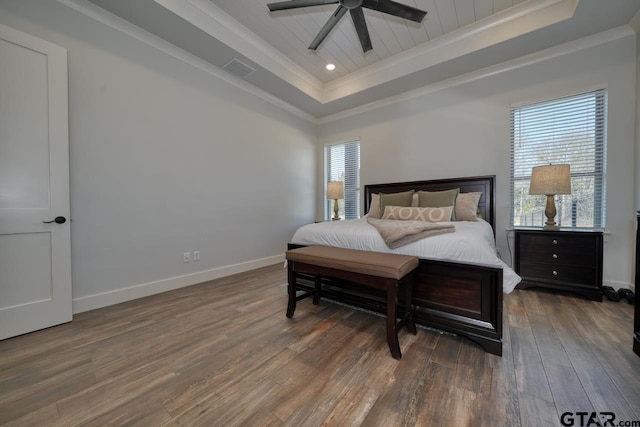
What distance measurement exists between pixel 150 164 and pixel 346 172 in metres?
3.24

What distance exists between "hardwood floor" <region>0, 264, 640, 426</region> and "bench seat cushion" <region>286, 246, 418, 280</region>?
0.54 metres

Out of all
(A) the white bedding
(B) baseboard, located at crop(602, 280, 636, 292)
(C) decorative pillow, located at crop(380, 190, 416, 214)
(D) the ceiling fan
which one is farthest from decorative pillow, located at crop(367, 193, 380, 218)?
(B) baseboard, located at crop(602, 280, 636, 292)

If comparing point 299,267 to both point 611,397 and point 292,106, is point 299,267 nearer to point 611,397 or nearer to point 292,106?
point 611,397

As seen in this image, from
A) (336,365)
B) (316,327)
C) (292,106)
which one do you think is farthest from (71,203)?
(292,106)

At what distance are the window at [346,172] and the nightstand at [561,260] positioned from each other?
8.43ft

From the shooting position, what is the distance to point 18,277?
6.14 ft

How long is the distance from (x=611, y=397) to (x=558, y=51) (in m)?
3.58

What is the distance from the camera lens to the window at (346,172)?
4.69 metres

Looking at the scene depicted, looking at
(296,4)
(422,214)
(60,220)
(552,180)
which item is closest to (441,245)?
(422,214)

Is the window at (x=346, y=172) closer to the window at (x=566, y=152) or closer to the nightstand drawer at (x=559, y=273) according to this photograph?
the window at (x=566, y=152)

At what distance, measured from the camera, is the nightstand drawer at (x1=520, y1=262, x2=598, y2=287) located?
2449 mm

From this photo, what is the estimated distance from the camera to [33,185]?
1.94 m

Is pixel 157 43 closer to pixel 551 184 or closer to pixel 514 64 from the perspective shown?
pixel 514 64

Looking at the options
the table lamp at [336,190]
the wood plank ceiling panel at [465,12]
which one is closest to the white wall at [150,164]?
the table lamp at [336,190]
